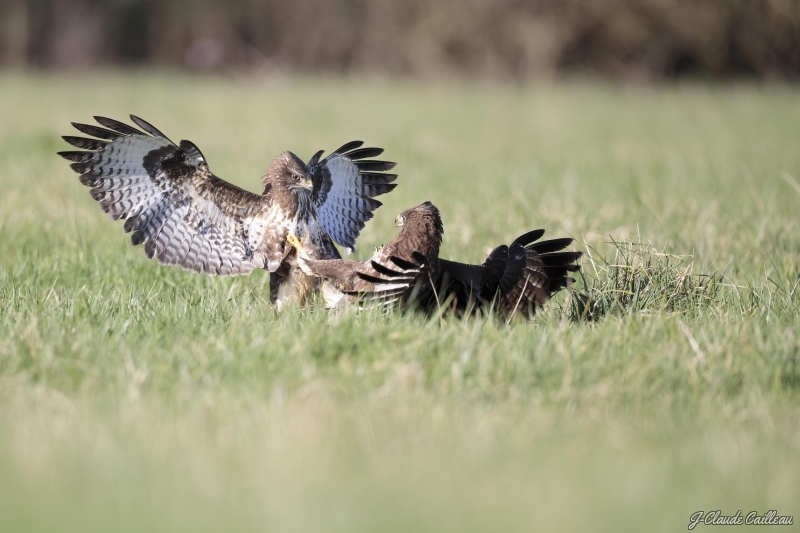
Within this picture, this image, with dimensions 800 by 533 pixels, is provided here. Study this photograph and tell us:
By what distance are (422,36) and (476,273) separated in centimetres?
1819

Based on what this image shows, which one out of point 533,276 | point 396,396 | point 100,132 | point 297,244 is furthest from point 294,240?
point 396,396

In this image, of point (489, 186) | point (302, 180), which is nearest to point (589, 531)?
point (302, 180)

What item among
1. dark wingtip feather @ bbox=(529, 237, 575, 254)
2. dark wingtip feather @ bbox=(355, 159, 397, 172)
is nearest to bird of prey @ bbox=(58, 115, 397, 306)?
dark wingtip feather @ bbox=(355, 159, 397, 172)

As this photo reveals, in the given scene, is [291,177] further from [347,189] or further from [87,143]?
[87,143]

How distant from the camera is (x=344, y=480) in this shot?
2.47 m

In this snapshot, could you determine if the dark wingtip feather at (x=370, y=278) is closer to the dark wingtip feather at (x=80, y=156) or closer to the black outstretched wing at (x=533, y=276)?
the black outstretched wing at (x=533, y=276)

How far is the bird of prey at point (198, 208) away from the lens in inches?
164

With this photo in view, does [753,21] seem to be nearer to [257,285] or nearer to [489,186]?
[489,186]

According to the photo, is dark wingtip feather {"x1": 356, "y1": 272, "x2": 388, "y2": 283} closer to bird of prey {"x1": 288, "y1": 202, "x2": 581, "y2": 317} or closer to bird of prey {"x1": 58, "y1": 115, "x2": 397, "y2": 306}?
bird of prey {"x1": 288, "y1": 202, "x2": 581, "y2": 317}

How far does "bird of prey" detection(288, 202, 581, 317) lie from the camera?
3.87m

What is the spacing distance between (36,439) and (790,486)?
2.05 m
